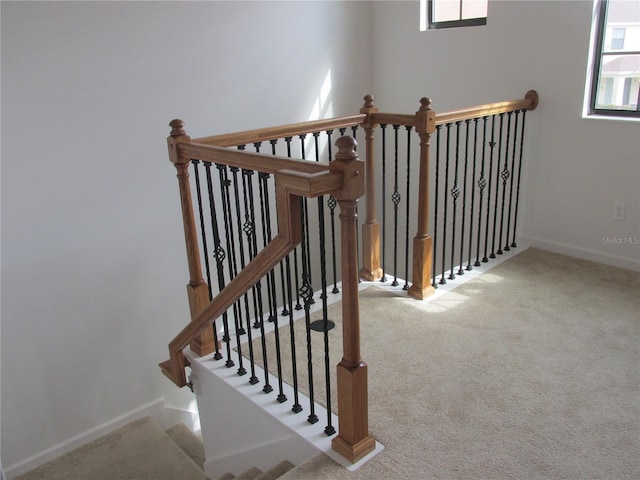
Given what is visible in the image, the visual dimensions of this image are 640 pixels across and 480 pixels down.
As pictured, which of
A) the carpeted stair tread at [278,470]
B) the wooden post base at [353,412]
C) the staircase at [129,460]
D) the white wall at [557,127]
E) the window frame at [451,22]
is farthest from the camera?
the window frame at [451,22]

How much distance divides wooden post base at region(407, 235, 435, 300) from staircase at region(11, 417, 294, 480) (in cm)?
180

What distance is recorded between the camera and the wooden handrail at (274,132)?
2488 mm

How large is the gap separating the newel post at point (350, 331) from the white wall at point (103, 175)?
8.61ft

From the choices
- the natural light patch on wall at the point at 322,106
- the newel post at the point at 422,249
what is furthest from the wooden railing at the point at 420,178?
the natural light patch on wall at the point at 322,106

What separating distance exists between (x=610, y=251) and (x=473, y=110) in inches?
52.9

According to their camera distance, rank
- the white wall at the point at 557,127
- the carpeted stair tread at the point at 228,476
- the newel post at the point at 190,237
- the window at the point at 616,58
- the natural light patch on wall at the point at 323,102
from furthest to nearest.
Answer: the natural light patch on wall at the point at 323,102, the white wall at the point at 557,127, the window at the point at 616,58, the carpeted stair tread at the point at 228,476, the newel post at the point at 190,237

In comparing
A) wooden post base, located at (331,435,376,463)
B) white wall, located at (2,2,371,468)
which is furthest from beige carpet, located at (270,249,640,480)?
white wall, located at (2,2,371,468)

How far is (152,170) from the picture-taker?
403cm

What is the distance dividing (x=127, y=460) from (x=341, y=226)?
294 centimetres

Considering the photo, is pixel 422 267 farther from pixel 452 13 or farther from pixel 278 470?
pixel 452 13

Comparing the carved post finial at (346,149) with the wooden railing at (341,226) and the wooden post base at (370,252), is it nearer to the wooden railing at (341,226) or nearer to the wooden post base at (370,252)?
the wooden railing at (341,226)

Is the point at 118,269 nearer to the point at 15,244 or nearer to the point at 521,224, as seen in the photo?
the point at 15,244

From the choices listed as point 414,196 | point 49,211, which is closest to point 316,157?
point 414,196

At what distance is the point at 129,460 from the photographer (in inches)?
147
